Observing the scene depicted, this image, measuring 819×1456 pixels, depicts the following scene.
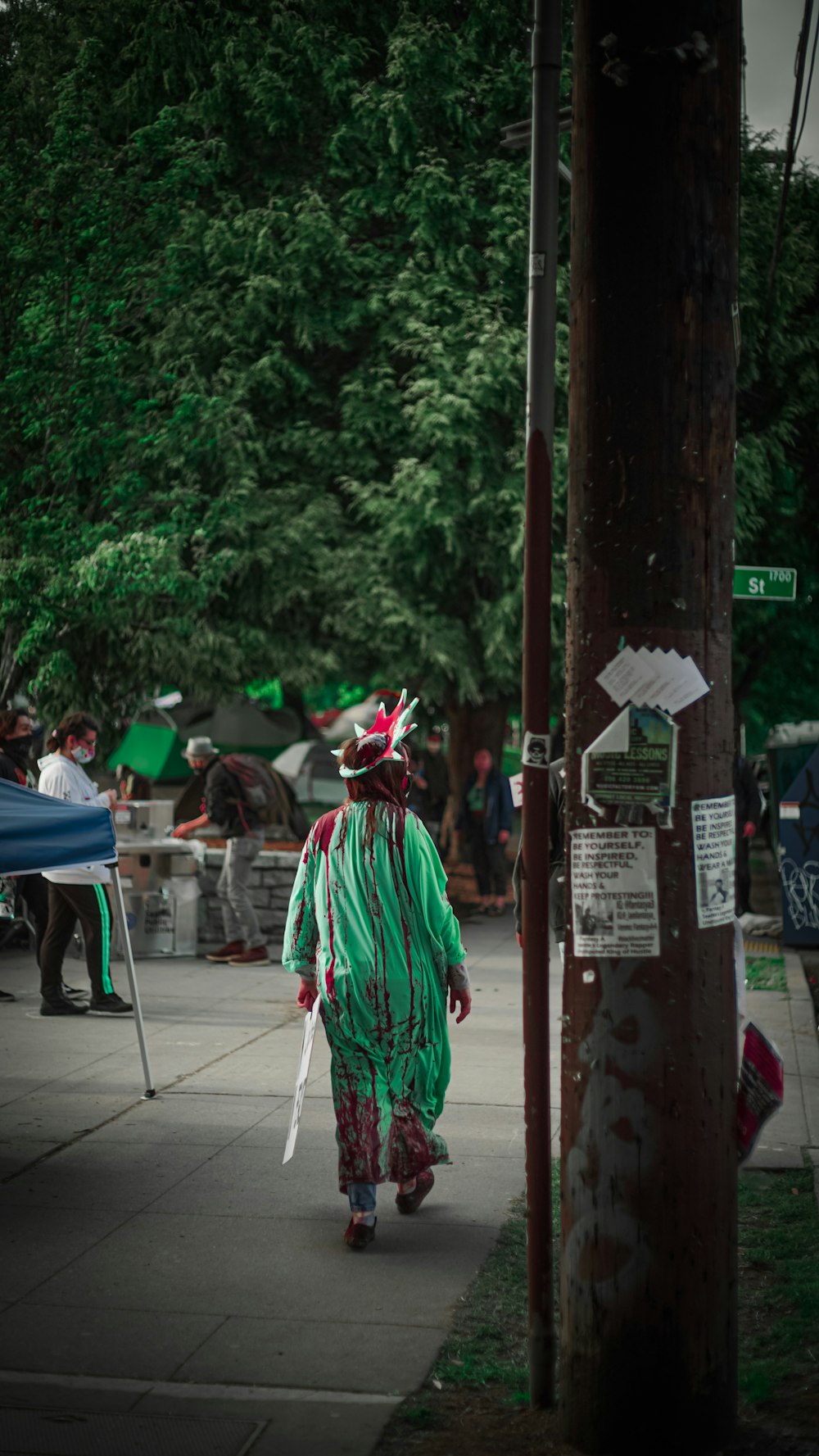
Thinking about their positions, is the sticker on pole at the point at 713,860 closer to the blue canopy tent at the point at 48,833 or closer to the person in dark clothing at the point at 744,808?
the blue canopy tent at the point at 48,833

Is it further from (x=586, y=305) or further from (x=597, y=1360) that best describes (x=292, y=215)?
(x=597, y=1360)

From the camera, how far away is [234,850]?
520 inches

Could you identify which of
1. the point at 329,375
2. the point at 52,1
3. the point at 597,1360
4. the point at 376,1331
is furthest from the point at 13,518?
the point at 597,1360

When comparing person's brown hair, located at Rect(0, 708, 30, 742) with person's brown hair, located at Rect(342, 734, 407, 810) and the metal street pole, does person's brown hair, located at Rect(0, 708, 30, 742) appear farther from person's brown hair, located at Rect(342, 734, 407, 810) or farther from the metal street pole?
the metal street pole

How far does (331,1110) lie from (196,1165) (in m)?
1.27

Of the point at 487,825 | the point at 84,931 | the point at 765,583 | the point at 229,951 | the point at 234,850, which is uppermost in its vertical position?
the point at 765,583

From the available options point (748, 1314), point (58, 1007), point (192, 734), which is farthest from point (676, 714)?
point (192, 734)

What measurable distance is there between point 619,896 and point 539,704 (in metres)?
0.56

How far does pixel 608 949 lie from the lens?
12.5ft

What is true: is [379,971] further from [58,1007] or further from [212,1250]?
[58,1007]

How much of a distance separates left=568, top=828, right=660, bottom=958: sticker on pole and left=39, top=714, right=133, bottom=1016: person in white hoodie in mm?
6891

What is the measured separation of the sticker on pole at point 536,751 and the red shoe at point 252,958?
9.65 m

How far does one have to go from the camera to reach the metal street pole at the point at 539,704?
408 cm

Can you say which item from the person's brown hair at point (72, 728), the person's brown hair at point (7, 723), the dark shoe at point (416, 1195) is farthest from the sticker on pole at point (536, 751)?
the person's brown hair at point (7, 723)
